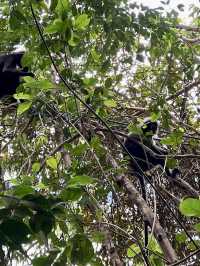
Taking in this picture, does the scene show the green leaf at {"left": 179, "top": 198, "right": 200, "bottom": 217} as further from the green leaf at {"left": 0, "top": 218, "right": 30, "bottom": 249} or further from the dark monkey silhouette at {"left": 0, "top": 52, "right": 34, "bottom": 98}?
the dark monkey silhouette at {"left": 0, "top": 52, "right": 34, "bottom": 98}

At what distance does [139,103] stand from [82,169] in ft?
10.6

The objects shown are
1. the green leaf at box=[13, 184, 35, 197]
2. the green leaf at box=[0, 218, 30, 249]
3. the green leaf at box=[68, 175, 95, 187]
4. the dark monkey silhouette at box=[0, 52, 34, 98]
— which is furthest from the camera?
the dark monkey silhouette at box=[0, 52, 34, 98]

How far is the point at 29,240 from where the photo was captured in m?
1.26

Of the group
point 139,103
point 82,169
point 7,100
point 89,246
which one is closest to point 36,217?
point 89,246

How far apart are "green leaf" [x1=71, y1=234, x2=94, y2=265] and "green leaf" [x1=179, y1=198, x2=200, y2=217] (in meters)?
0.45

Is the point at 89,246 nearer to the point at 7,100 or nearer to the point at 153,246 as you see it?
the point at 153,246

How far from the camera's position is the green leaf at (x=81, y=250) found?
1.61m

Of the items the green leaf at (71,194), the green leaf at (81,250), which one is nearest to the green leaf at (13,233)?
the green leaf at (71,194)

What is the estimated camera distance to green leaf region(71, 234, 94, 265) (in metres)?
1.61

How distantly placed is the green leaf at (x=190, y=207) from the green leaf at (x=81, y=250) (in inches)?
17.6

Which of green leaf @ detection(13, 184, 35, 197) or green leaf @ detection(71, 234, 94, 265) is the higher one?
green leaf @ detection(13, 184, 35, 197)

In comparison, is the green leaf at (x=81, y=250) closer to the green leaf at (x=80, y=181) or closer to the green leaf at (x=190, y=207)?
the green leaf at (x=80, y=181)

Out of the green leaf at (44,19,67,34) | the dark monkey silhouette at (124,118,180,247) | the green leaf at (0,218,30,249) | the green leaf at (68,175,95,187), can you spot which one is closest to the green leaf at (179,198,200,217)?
the green leaf at (68,175,95,187)

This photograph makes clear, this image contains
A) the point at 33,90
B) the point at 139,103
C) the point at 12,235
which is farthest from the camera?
the point at 139,103
